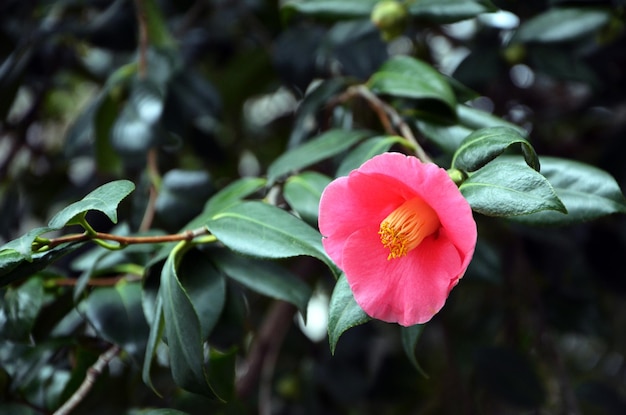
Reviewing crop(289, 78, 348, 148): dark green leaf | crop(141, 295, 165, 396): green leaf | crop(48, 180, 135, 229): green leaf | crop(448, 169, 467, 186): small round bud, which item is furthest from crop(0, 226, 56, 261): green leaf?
crop(289, 78, 348, 148): dark green leaf

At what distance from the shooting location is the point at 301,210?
2.25 feet

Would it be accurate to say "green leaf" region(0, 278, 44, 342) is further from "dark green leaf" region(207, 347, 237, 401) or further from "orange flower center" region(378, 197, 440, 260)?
"orange flower center" region(378, 197, 440, 260)

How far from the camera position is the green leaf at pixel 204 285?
65 centimetres

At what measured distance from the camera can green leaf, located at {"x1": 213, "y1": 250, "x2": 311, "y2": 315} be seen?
0.68 meters

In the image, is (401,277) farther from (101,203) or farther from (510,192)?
(101,203)

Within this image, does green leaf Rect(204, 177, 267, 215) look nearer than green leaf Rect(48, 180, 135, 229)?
No

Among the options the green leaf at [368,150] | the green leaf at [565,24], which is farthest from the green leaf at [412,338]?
the green leaf at [565,24]

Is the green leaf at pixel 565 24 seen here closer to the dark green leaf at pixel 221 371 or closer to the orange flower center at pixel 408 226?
the orange flower center at pixel 408 226

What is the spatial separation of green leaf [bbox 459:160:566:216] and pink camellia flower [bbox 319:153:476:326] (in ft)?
0.09

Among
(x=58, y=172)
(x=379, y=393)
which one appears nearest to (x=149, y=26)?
(x=58, y=172)

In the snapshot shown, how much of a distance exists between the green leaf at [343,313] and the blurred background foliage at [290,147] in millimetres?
171

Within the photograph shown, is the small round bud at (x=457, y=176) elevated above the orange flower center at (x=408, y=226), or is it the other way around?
the small round bud at (x=457, y=176)

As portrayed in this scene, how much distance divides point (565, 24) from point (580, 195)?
0.39m

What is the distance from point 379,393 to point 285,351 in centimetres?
21
